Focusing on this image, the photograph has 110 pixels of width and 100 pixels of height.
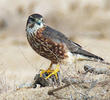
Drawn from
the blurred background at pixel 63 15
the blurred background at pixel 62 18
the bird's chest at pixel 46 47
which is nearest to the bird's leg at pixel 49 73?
the bird's chest at pixel 46 47

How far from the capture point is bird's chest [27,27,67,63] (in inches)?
237

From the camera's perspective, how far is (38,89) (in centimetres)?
552

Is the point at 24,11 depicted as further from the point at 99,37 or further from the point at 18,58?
the point at 18,58

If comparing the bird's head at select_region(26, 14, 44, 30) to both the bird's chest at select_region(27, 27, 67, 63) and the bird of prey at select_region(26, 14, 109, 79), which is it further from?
the bird's chest at select_region(27, 27, 67, 63)

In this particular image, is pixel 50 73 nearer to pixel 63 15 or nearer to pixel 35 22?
pixel 35 22

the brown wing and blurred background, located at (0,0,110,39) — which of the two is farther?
blurred background, located at (0,0,110,39)

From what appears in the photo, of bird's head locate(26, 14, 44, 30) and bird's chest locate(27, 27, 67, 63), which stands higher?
bird's head locate(26, 14, 44, 30)

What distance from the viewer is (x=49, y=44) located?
6152 millimetres

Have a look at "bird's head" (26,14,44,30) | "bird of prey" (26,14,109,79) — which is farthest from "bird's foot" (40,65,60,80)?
"bird's head" (26,14,44,30)

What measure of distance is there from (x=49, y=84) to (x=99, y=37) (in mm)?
12235

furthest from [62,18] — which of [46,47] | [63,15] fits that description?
[46,47]

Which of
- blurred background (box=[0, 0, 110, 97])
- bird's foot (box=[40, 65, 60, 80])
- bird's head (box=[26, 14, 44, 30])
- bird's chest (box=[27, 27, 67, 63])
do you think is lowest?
bird's foot (box=[40, 65, 60, 80])

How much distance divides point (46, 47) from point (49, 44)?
0.47 feet

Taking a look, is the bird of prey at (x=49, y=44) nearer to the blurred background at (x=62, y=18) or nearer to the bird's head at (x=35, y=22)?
the bird's head at (x=35, y=22)
